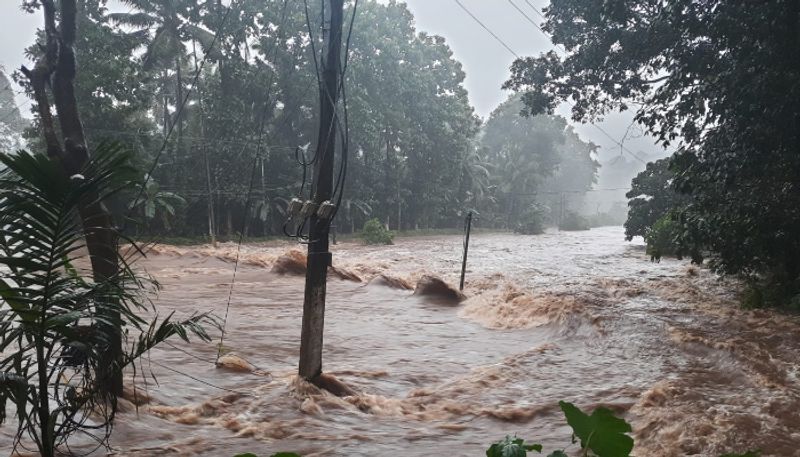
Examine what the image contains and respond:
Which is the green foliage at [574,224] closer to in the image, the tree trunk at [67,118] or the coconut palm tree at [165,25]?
the coconut palm tree at [165,25]

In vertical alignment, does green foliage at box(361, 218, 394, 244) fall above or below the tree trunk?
below

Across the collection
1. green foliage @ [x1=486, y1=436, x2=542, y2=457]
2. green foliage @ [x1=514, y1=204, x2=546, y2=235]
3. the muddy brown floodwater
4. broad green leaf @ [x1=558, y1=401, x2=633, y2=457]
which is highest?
green foliage @ [x1=514, y1=204, x2=546, y2=235]

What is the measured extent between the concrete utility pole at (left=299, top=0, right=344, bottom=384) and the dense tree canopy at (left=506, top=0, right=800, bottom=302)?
19.0 feet

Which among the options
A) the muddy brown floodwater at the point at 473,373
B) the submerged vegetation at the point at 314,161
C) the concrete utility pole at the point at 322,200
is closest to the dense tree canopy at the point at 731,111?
the submerged vegetation at the point at 314,161

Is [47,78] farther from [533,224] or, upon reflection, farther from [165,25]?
[533,224]

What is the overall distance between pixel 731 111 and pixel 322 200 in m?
6.40

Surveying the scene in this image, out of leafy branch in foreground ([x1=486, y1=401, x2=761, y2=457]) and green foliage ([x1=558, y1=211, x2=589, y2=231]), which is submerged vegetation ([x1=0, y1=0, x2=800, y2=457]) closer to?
leafy branch in foreground ([x1=486, y1=401, x2=761, y2=457])

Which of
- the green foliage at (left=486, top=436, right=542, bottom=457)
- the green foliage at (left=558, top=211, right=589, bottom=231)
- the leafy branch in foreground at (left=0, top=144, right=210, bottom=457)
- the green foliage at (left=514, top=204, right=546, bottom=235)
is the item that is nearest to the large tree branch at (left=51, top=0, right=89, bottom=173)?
the leafy branch in foreground at (left=0, top=144, right=210, bottom=457)

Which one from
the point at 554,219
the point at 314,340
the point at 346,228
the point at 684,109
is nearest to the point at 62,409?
the point at 314,340

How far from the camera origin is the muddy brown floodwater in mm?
4734

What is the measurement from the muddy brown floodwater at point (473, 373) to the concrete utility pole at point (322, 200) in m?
0.39

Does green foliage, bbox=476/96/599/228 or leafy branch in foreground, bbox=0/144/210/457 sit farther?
green foliage, bbox=476/96/599/228

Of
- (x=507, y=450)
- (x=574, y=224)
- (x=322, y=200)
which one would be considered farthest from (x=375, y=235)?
(x=574, y=224)

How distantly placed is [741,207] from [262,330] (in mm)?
7968
